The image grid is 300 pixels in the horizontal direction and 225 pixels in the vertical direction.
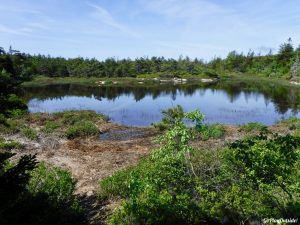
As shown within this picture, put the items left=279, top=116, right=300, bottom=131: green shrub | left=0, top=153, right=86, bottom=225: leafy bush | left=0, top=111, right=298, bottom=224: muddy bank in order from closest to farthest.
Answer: left=0, top=153, right=86, bottom=225: leafy bush → left=0, top=111, right=298, bottom=224: muddy bank → left=279, top=116, right=300, bottom=131: green shrub

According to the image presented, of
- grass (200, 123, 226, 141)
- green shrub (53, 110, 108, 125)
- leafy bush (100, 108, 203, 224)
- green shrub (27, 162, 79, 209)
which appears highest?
leafy bush (100, 108, 203, 224)

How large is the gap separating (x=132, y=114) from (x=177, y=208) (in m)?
30.1

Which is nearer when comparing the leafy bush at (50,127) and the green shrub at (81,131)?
the green shrub at (81,131)

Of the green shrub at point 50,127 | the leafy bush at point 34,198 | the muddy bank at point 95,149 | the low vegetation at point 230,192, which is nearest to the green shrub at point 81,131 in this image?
the muddy bank at point 95,149

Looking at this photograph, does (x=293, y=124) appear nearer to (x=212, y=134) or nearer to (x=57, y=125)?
(x=212, y=134)

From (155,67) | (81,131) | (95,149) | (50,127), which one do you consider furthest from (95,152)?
(155,67)

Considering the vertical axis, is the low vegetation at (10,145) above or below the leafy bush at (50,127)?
above

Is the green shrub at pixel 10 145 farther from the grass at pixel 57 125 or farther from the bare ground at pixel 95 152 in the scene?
the grass at pixel 57 125

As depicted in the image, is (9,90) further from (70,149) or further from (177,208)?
(70,149)

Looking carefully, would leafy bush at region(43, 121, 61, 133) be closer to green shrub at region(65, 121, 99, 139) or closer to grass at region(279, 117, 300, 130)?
green shrub at region(65, 121, 99, 139)

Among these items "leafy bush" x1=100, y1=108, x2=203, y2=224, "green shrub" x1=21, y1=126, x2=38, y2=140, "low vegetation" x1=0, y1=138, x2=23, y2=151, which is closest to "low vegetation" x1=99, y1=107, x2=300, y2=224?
"leafy bush" x1=100, y1=108, x2=203, y2=224

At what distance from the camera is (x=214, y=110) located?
4247cm

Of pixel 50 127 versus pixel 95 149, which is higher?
pixel 95 149

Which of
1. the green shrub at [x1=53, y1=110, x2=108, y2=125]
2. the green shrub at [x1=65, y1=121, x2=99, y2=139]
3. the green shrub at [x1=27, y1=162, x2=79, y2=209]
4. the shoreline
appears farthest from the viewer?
the shoreline
